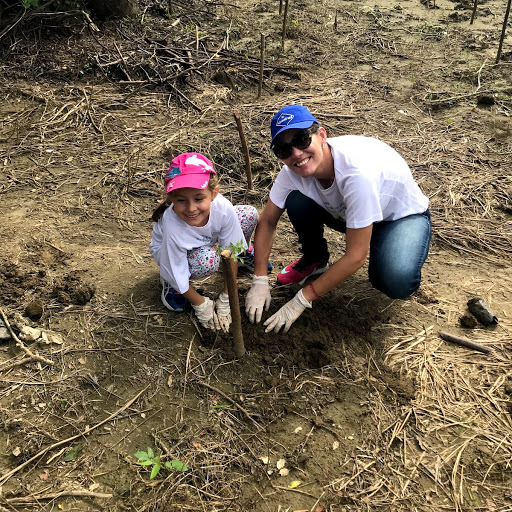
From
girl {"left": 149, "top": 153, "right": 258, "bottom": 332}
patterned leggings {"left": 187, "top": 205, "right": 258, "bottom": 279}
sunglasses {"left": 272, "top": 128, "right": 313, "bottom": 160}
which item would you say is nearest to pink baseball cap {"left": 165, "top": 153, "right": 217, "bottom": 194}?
girl {"left": 149, "top": 153, "right": 258, "bottom": 332}

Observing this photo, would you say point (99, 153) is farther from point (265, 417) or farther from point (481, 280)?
point (481, 280)

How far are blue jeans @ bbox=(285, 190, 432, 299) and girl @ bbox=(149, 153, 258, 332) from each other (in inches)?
18.2

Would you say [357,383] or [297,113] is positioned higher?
[297,113]

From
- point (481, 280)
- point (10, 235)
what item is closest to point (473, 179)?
point (481, 280)

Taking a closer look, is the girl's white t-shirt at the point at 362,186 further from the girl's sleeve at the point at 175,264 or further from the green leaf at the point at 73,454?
the green leaf at the point at 73,454

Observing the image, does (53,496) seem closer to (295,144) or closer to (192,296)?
(192,296)

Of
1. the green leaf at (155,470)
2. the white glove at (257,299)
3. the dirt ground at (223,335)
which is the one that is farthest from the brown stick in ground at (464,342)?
the green leaf at (155,470)

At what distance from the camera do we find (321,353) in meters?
2.49

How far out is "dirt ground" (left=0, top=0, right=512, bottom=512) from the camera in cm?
202

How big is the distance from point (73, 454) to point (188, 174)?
132 cm

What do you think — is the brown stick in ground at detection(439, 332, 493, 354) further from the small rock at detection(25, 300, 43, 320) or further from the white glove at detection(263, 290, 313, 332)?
the small rock at detection(25, 300, 43, 320)

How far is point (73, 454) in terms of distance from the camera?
207 centimetres

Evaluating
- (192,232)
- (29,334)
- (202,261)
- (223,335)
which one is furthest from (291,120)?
(29,334)

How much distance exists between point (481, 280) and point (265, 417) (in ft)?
5.54
